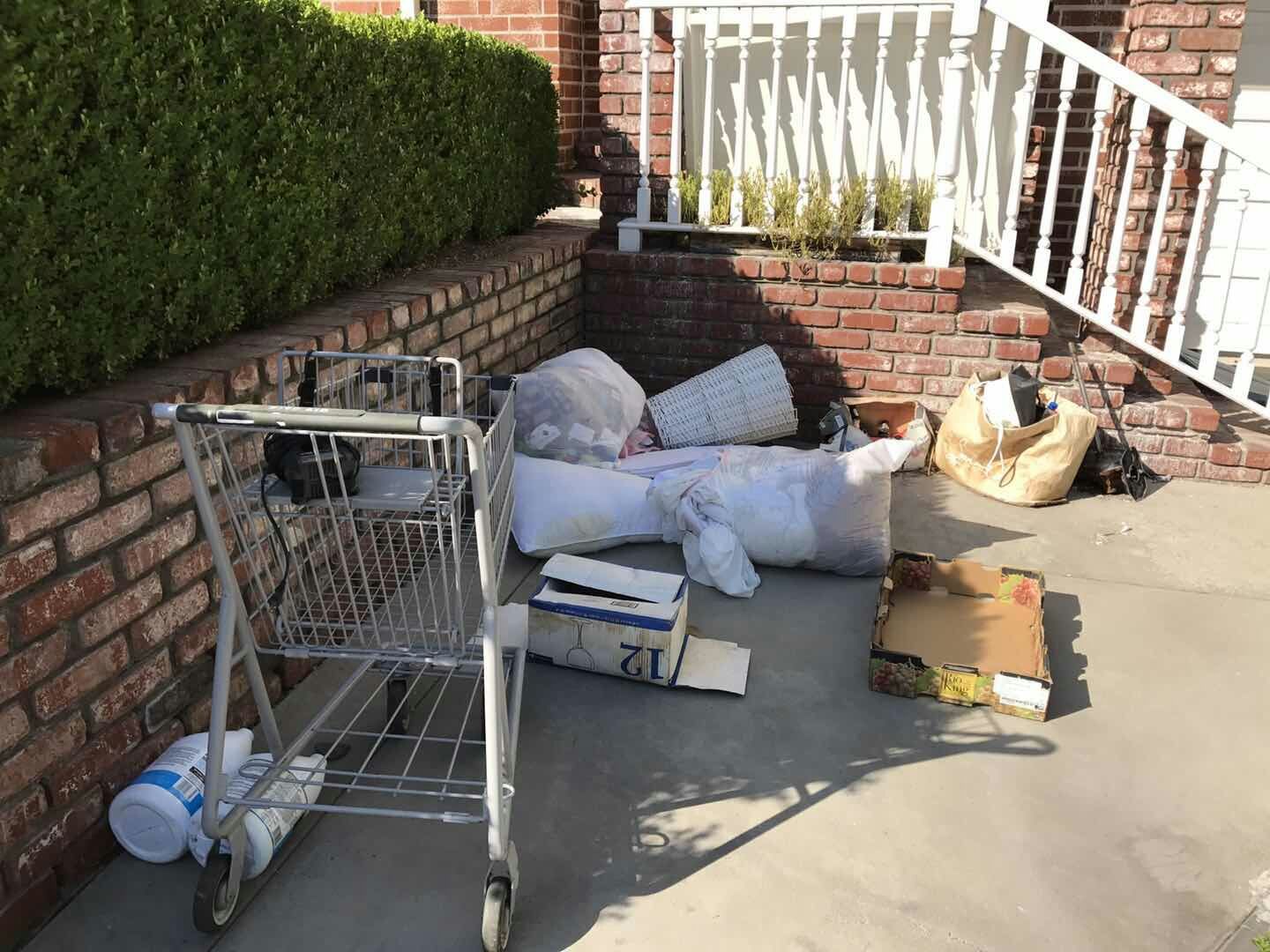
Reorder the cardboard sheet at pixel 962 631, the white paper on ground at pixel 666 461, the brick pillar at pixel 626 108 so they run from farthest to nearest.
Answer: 1. the brick pillar at pixel 626 108
2. the white paper on ground at pixel 666 461
3. the cardboard sheet at pixel 962 631

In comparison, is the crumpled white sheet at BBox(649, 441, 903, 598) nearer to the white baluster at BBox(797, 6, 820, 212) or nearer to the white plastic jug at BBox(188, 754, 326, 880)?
the white plastic jug at BBox(188, 754, 326, 880)

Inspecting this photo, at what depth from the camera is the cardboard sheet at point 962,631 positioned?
3.08m

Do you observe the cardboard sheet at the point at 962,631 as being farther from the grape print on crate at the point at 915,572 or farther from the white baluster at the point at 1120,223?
the white baluster at the point at 1120,223

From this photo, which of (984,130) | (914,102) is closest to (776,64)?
(914,102)

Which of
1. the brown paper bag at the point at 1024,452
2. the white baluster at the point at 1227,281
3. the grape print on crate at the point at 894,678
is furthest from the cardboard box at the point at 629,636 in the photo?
the white baluster at the point at 1227,281

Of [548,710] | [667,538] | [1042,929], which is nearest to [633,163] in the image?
[667,538]

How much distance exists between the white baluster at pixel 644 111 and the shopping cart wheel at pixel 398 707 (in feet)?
11.2

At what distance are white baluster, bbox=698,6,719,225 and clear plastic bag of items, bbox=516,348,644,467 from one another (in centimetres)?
133

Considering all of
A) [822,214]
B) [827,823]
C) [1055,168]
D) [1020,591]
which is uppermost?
[1055,168]

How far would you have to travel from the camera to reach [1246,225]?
19.4 feet

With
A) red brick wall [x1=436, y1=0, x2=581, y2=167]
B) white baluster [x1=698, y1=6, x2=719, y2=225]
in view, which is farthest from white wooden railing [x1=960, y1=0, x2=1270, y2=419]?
red brick wall [x1=436, y1=0, x2=581, y2=167]

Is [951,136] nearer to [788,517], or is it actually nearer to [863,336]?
[863,336]

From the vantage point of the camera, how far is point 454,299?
3836 mm

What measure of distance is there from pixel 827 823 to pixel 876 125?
3581mm
